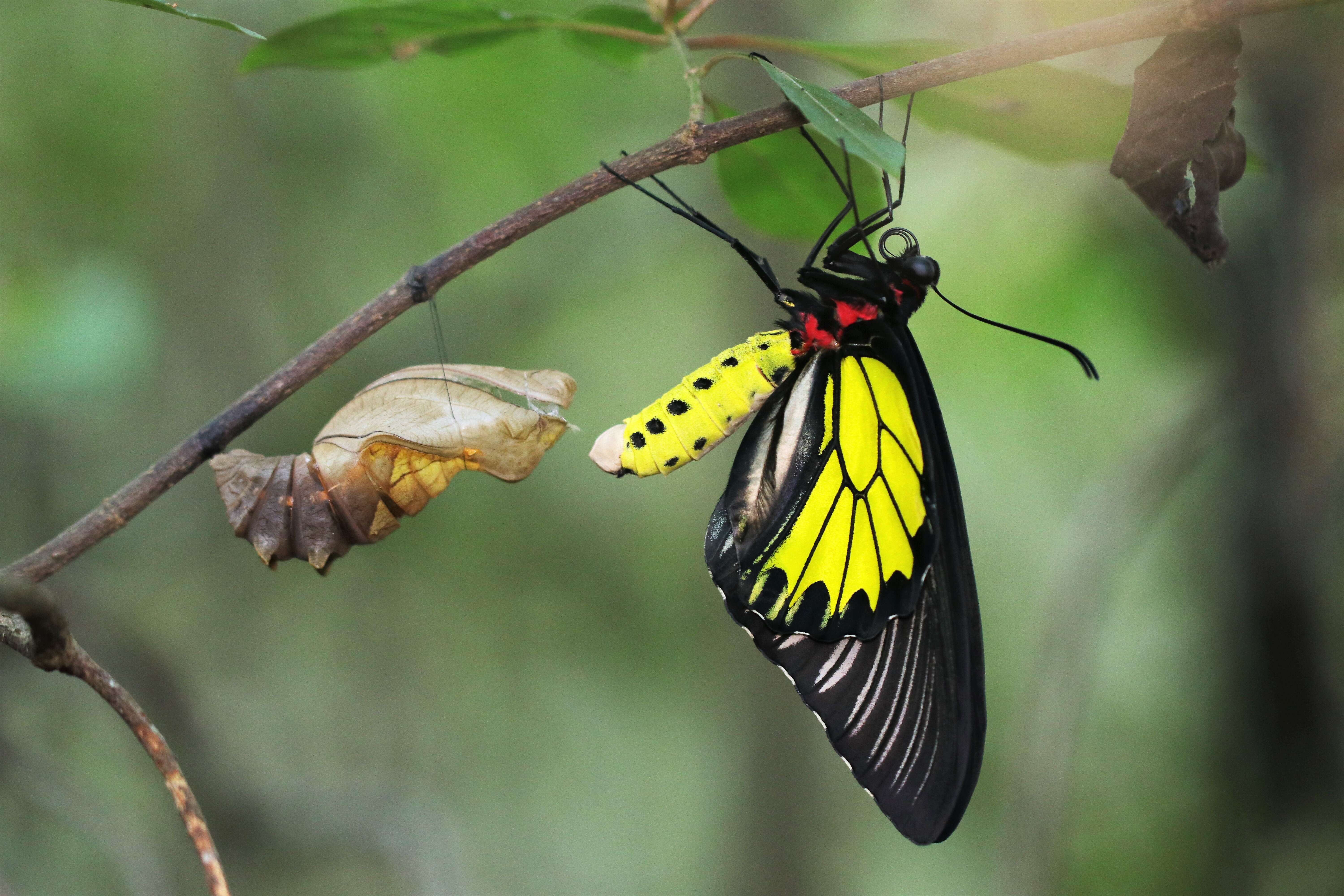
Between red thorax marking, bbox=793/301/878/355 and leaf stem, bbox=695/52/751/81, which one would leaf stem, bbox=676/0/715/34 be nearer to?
leaf stem, bbox=695/52/751/81

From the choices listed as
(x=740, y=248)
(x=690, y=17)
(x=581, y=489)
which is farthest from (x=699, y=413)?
(x=581, y=489)

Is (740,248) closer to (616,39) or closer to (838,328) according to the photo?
(838,328)

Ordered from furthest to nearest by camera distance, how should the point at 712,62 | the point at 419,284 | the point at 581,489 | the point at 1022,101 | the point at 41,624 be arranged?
the point at 581,489 → the point at 1022,101 → the point at 712,62 → the point at 419,284 → the point at 41,624

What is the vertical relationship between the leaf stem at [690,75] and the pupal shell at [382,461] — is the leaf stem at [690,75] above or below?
above

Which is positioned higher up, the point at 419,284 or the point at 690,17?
the point at 690,17

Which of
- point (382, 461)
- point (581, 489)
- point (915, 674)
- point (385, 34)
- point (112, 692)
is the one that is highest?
point (385, 34)

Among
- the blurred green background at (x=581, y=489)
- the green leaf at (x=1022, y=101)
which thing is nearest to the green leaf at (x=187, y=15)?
the green leaf at (x=1022, y=101)

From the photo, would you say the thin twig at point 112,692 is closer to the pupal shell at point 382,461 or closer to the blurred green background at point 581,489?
the pupal shell at point 382,461

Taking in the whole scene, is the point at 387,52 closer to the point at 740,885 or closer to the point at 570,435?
the point at 570,435
